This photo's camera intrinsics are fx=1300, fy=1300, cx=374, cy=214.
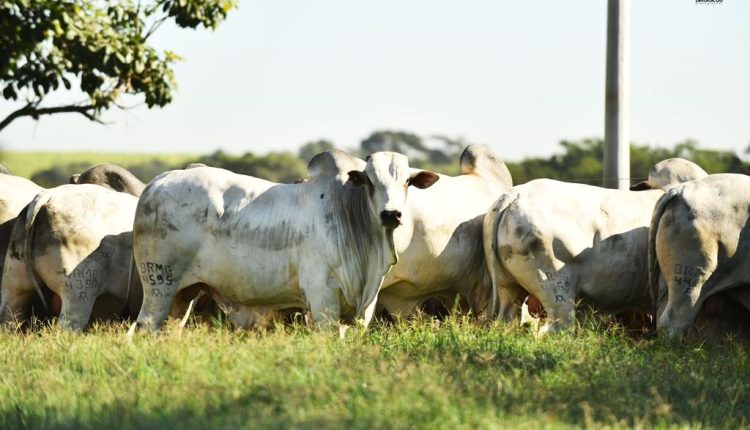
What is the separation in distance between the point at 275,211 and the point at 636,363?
343 centimetres

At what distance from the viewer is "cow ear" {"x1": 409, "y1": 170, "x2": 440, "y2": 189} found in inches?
422

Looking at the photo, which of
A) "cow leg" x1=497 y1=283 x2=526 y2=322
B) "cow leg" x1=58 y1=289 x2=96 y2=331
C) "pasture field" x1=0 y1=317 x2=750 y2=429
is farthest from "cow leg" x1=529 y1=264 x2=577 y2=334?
"cow leg" x1=58 y1=289 x2=96 y2=331

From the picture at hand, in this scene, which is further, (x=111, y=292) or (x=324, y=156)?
(x=111, y=292)

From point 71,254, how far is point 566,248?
4378 millimetres

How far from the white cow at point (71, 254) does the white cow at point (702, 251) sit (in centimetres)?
481

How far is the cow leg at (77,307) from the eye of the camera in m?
11.5

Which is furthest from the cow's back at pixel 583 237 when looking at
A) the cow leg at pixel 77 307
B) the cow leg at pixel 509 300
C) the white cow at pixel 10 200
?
the white cow at pixel 10 200

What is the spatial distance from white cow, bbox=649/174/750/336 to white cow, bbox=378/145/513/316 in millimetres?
2013

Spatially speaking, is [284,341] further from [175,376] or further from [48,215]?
[48,215]

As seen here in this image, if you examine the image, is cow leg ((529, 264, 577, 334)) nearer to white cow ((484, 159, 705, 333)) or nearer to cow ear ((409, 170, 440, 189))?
white cow ((484, 159, 705, 333))

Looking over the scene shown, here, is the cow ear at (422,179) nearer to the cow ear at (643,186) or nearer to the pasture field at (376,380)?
the pasture field at (376,380)

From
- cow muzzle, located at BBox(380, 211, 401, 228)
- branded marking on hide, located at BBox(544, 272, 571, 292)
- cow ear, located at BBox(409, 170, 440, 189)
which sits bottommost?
branded marking on hide, located at BBox(544, 272, 571, 292)

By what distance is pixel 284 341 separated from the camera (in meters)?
8.91

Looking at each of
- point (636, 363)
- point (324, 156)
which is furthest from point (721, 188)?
point (324, 156)
